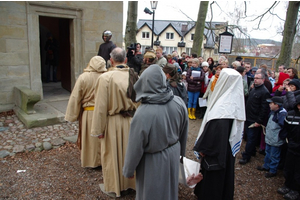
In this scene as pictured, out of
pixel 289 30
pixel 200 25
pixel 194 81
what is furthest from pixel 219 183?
pixel 200 25

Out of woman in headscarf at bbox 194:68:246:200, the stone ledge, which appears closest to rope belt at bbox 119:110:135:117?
woman in headscarf at bbox 194:68:246:200

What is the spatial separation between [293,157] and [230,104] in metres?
1.68

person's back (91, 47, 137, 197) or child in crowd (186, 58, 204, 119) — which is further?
child in crowd (186, 58, 204, 119)

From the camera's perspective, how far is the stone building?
6.09m

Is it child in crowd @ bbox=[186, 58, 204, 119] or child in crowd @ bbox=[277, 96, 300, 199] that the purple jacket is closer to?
child in crowd @ bbox=[186, 58, 204, 119]

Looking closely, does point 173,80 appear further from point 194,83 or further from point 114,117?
point 194,83

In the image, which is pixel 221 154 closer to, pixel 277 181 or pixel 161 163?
pixel 161 163

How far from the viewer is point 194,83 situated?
277 inches

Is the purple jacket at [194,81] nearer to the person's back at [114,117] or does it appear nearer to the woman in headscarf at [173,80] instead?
the woman in headscarf at [173,80]

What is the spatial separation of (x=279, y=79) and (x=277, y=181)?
8.13ft

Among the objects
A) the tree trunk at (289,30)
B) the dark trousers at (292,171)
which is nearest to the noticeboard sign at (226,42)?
the tree trunk at (289,30)

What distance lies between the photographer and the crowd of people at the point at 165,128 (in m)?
2.20

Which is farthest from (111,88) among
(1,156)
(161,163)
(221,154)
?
(1,156)

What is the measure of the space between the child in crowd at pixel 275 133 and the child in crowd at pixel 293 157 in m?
0.33
